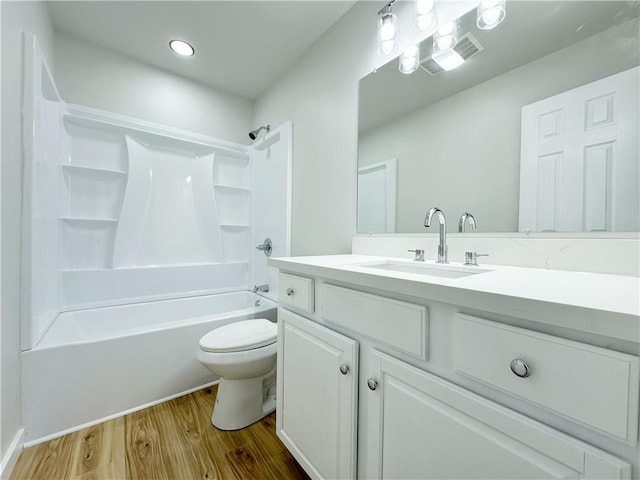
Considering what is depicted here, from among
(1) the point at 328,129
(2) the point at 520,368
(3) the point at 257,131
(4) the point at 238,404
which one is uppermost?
(3) the point at 257,131

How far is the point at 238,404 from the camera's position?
1396 millimetres

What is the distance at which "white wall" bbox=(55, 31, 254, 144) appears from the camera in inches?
73.5

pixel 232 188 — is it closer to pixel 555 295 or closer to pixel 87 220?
pixel 87 220

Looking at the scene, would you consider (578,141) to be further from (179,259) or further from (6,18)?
(179,259)

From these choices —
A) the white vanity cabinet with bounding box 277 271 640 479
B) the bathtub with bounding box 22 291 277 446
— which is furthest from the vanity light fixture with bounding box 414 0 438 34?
the bathtub with bounding box 22 291 277 446

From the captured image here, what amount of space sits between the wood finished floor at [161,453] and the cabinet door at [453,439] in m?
0.70

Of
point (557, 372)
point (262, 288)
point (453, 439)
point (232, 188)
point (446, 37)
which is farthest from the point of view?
point (232, 188)

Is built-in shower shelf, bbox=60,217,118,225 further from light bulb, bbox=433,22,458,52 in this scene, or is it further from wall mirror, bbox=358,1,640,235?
light bulb, bbox=433,22,458,52

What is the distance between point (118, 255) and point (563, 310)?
2.57m

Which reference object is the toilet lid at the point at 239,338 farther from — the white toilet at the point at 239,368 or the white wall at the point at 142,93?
the white wall at the point at 142,93

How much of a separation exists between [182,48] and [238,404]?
2431 millimetres

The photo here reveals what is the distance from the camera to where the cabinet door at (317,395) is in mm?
801

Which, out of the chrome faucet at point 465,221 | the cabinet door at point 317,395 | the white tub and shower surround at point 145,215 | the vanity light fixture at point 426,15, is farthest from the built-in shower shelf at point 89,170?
the chrome faucet at point 465,221

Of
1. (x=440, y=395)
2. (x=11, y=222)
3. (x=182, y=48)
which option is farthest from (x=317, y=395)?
(x=182, y=48)
